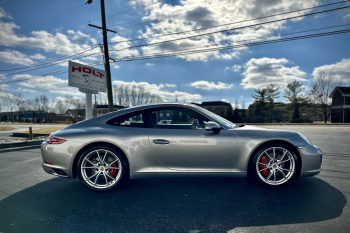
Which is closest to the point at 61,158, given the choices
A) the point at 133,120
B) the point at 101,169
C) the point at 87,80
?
the point at 101,169

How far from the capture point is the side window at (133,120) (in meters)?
3.58

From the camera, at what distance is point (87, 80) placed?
1490 centimetres

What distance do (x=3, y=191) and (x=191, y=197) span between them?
3141 millimetres

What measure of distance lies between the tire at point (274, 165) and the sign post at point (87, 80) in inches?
482

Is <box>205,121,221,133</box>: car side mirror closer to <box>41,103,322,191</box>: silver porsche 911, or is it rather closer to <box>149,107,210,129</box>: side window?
<box>41,103,322,191</box>: silver porsche 911

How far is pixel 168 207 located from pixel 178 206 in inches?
5.3

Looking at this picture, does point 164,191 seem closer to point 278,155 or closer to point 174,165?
point 174,165

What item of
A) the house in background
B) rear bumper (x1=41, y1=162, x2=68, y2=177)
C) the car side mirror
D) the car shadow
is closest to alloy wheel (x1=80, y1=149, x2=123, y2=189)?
the car shadow

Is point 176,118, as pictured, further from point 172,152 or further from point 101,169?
point 101,169

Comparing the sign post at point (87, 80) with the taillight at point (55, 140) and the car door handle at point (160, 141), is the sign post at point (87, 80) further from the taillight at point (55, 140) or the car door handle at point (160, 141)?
the car door handle at point (160, 141)

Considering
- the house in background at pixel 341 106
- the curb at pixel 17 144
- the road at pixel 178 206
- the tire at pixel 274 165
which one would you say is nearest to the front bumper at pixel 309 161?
the tire at pixel 274 165

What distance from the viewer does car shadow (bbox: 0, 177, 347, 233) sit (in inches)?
94.3

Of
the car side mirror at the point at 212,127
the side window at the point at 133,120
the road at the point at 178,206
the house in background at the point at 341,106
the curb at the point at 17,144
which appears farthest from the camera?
the house in background at the point at 341,106

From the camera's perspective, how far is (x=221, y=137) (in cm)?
340
